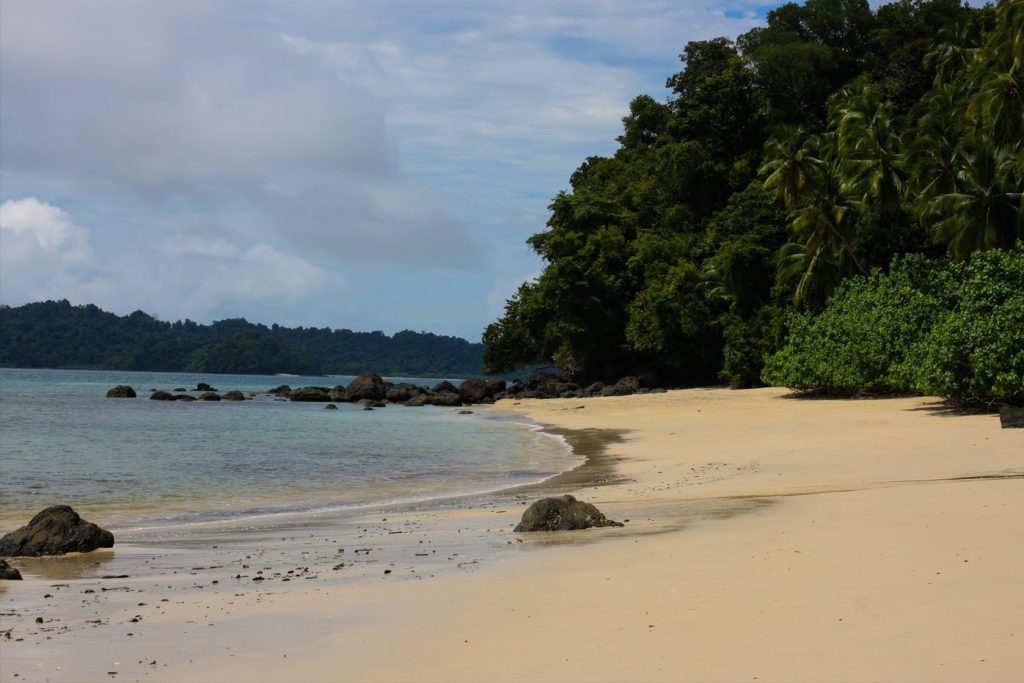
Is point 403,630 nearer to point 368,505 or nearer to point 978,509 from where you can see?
point 978,509

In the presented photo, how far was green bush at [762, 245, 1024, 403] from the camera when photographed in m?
22.1

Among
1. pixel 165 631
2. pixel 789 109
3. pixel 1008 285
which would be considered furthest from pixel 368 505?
pixel 789 109

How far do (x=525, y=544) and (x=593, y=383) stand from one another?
174 feet

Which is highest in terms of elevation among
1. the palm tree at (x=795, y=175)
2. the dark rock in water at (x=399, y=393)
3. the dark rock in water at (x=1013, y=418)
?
the palm tree at (x=795, y=175)

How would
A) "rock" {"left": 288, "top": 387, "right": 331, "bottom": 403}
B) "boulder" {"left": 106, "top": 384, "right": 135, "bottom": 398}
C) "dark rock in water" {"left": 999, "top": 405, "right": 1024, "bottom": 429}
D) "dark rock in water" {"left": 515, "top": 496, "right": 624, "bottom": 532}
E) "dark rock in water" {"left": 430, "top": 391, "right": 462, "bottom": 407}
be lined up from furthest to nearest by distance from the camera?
1. "rock" {"left": 288, "top": 387, "right": 331, "bottom": 403}
2. "boulder" {"left": 106, "top": 384, "right": 135, "bottom": 398}
3. "dark rock in water" {"left": 430, "top": 391, "right": 462, "bottom": 407}
4. "dark rock in water" {"left": 999, "top": 405, "right": 1024, "bottom": 429}
5. "dark rock in water" {"left": 515, "top": 496, "right": 624, "bottom": 532}

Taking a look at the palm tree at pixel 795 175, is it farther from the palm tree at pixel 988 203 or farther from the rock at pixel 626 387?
the rock at pixel 626 387

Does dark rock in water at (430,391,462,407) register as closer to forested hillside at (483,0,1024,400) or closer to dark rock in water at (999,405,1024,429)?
forested hillside at (483,0,1024,400)

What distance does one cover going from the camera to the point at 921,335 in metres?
30.0

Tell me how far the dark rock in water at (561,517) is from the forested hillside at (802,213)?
14.8 m

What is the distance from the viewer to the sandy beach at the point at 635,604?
5.45m

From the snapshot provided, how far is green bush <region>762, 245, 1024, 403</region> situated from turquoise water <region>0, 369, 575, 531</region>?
997 centimetres

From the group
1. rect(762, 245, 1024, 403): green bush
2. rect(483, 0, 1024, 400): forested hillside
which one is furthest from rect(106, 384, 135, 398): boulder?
rect(762, 245, 1024, 403): green bush

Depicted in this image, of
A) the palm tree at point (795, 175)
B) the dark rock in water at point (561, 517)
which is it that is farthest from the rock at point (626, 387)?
the dark rock in water at point (561, 517)

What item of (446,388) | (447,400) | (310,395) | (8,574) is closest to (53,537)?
(8,574)
